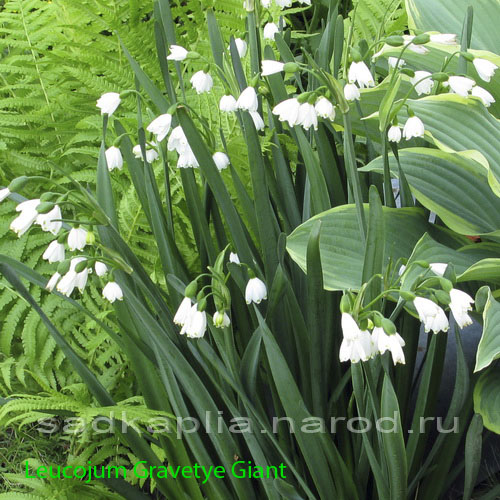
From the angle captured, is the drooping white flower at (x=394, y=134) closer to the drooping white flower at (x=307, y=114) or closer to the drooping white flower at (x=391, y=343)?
the drooping white flower at (x=307, y=114)

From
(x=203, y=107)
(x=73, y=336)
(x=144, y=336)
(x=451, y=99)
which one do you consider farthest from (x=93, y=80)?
(x=451, y=99)

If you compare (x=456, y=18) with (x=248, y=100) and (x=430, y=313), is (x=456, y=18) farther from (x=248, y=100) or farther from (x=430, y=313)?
(x=430, y=313)

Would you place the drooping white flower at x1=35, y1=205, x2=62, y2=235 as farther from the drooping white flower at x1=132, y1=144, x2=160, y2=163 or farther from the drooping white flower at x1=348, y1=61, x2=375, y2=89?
the drooping white flower at x1=348, y1=61, x2=375, y2=89

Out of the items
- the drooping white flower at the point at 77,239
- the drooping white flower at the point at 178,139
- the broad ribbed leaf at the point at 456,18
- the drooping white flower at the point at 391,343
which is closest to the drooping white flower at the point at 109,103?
the drooping white flower at the point at 178,139

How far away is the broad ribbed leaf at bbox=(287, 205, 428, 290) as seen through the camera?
1022mm

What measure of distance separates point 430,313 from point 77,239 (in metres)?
0.50

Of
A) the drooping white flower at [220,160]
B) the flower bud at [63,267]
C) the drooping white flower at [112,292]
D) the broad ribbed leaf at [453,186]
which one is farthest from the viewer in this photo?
the broad ribbed leaf at [453,186]

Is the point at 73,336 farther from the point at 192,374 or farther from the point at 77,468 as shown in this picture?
the point at 192,374

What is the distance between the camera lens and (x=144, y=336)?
111 cm

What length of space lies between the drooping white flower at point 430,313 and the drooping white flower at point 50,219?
Answer: 0.47m

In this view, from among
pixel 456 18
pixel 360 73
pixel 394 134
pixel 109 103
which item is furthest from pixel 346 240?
pixel 456 18

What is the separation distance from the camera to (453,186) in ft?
3.92

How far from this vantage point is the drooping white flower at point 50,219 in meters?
0.83

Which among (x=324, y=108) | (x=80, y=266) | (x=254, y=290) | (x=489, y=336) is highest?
(x=324, y=108)
